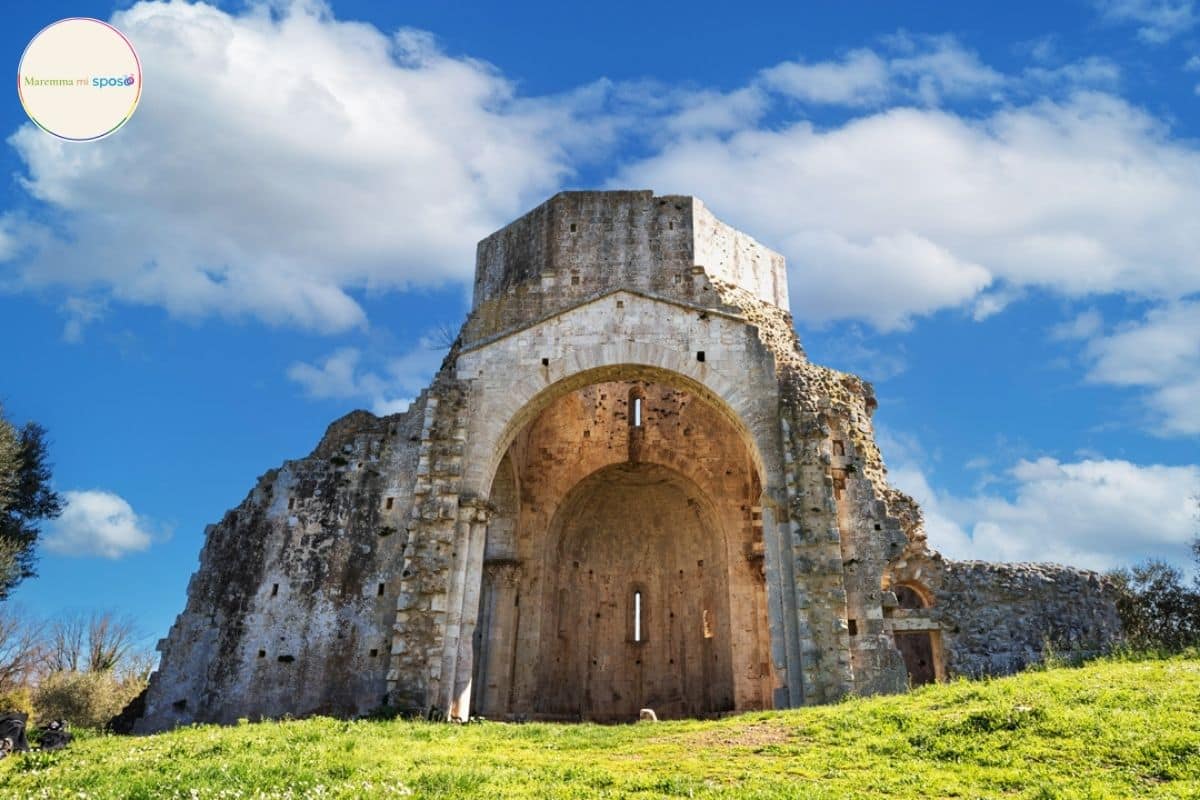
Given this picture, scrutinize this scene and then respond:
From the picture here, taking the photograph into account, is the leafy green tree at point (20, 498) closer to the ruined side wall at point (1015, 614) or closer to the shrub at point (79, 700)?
the shrub at point (79, 700)

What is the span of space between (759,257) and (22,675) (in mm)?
30585

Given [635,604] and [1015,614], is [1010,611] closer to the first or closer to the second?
[1015,614]

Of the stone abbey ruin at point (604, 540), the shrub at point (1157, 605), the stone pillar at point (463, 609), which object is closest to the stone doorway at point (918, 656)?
the stone abbey ruin at point (604, 540)

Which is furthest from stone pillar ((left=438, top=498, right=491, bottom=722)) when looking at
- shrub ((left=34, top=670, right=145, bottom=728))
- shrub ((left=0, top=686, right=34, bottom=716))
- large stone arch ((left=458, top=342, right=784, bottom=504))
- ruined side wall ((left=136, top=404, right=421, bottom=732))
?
shrub ((left=0, top=686, right=34, bottom=716))

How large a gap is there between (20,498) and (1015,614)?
2595cm

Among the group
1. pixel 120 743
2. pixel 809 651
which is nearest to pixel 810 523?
pixel 809 651

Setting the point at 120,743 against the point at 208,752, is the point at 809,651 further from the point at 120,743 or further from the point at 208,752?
the point at 120,743

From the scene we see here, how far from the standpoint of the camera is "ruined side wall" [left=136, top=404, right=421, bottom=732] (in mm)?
17609

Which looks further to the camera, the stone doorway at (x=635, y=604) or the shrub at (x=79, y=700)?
the stone doorway at (x=635, y=604)

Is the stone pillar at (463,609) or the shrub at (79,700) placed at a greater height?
the stone pillar at (463,609)

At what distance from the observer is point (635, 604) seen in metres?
24.8

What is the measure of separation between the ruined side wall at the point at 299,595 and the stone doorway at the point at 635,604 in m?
5.84

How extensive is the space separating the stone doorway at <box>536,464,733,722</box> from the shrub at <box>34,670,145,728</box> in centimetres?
1239

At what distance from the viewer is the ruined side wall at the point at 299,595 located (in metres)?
17.6
